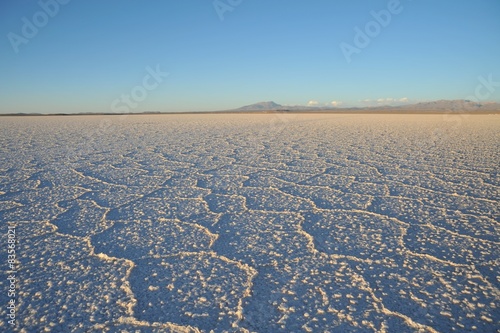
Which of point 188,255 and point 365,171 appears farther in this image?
point 365,171

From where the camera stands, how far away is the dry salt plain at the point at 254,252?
0.90 metres

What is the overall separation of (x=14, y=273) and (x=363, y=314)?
1215 mm

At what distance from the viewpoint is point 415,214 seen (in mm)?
1693

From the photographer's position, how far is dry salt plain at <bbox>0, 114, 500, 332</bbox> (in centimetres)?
90

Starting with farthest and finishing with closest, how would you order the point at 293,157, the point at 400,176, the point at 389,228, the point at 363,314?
the point at 293,157
the point at 400,176
the point at 389,228
the point at 363,314

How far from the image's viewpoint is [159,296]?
992 mm

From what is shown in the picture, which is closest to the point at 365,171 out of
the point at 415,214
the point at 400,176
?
the point at 400,176

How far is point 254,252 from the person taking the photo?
1286 mm

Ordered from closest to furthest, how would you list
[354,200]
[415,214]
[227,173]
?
[415,214], [354,200], [227,173]

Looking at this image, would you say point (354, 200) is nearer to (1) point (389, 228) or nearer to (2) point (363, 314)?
(1) point (389, 228)

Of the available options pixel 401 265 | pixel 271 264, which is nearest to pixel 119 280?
pixel 271 264

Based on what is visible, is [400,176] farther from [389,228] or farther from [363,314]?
[363,314]

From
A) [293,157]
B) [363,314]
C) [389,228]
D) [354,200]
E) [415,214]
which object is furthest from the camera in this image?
[293,157]

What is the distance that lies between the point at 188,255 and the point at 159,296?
0.91 feet
